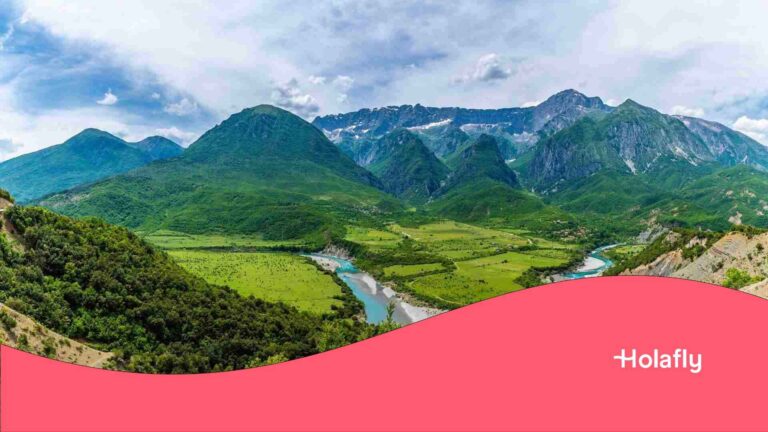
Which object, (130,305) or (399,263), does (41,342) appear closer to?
(130,305)

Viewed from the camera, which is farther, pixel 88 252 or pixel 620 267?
pixel 620 267

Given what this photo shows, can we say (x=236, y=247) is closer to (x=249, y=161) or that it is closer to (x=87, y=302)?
(x=87, y=302)

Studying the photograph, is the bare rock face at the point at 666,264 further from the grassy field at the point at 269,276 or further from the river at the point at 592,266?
the grassy field at the point at 269,276

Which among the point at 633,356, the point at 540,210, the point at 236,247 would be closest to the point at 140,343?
the point at 633,356

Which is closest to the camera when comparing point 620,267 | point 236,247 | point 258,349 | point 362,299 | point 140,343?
point 140,343

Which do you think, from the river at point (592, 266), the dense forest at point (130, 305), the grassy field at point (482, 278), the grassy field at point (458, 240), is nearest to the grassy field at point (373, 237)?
the grassy field at point (458, 240)
